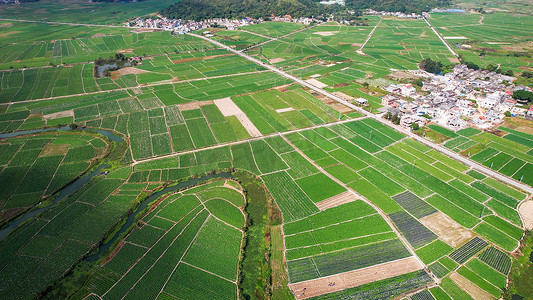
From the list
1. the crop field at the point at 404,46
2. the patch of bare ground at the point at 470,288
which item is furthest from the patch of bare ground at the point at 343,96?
the patch of bare ground at the point at 470,288

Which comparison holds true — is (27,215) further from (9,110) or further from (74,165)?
(9,110)

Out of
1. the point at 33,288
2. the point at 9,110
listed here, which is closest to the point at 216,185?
the point at 33,288

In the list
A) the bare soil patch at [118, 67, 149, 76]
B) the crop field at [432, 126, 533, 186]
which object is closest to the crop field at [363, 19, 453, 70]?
the crop field at [432, 126, 533, 186]

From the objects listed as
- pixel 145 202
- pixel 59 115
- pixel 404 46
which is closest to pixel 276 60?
pixel 404 46

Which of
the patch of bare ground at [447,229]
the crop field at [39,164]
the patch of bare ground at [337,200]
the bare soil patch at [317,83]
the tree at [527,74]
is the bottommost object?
the crop field at [39,164]

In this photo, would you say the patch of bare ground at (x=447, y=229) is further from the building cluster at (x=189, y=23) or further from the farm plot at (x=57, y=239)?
the building cluster at (x=189, y=23)

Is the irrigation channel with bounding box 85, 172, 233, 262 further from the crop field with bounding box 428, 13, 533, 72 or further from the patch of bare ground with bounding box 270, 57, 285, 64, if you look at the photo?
the crop field with bounding box 428, 13, 533, 72

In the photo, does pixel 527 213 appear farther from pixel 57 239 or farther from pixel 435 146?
pixel 57 239
